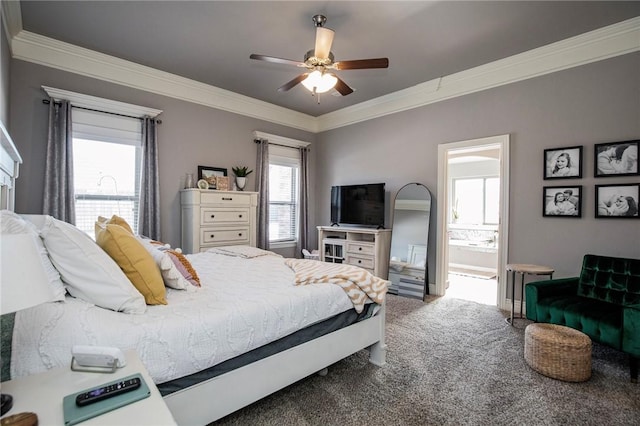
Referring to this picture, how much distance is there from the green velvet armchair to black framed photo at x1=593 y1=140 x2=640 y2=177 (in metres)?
0.86

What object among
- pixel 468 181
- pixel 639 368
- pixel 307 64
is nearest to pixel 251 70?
pixel 307 64

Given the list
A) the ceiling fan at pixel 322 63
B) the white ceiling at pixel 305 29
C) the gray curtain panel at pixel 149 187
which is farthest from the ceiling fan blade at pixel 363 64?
the gray curtain panel at pixel 149 187

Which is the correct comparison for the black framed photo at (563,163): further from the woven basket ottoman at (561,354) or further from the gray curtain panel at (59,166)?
the gray curtain panel at (59,166)

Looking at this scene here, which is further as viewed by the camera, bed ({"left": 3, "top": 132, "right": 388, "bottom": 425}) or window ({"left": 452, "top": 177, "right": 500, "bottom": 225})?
window ({"left": 452, "top": 177, "right": 500, "bottom": 225})

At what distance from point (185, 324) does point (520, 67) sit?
4.11 metres

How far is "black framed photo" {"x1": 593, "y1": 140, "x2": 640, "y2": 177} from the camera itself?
2807 millimetres

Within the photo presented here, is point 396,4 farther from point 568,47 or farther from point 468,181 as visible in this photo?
point 468,181

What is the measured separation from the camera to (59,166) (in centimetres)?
319

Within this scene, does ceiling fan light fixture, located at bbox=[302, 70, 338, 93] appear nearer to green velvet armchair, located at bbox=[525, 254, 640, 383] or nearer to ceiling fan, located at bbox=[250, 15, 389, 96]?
ceiling fan, located at bbox=[250, 15, 389, 96]

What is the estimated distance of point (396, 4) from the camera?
2549 millimetres

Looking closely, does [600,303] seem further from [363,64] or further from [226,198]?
[226,198]

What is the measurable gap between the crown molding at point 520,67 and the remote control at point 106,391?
169 inches

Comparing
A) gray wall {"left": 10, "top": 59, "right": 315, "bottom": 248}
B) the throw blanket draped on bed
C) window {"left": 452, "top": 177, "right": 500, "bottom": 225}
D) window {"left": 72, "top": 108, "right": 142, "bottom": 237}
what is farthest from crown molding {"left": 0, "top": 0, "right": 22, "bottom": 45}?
window {"left": 452, "top": 177, "right": 500, "bottom": 225}

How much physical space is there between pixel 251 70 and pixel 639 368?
4.57m
